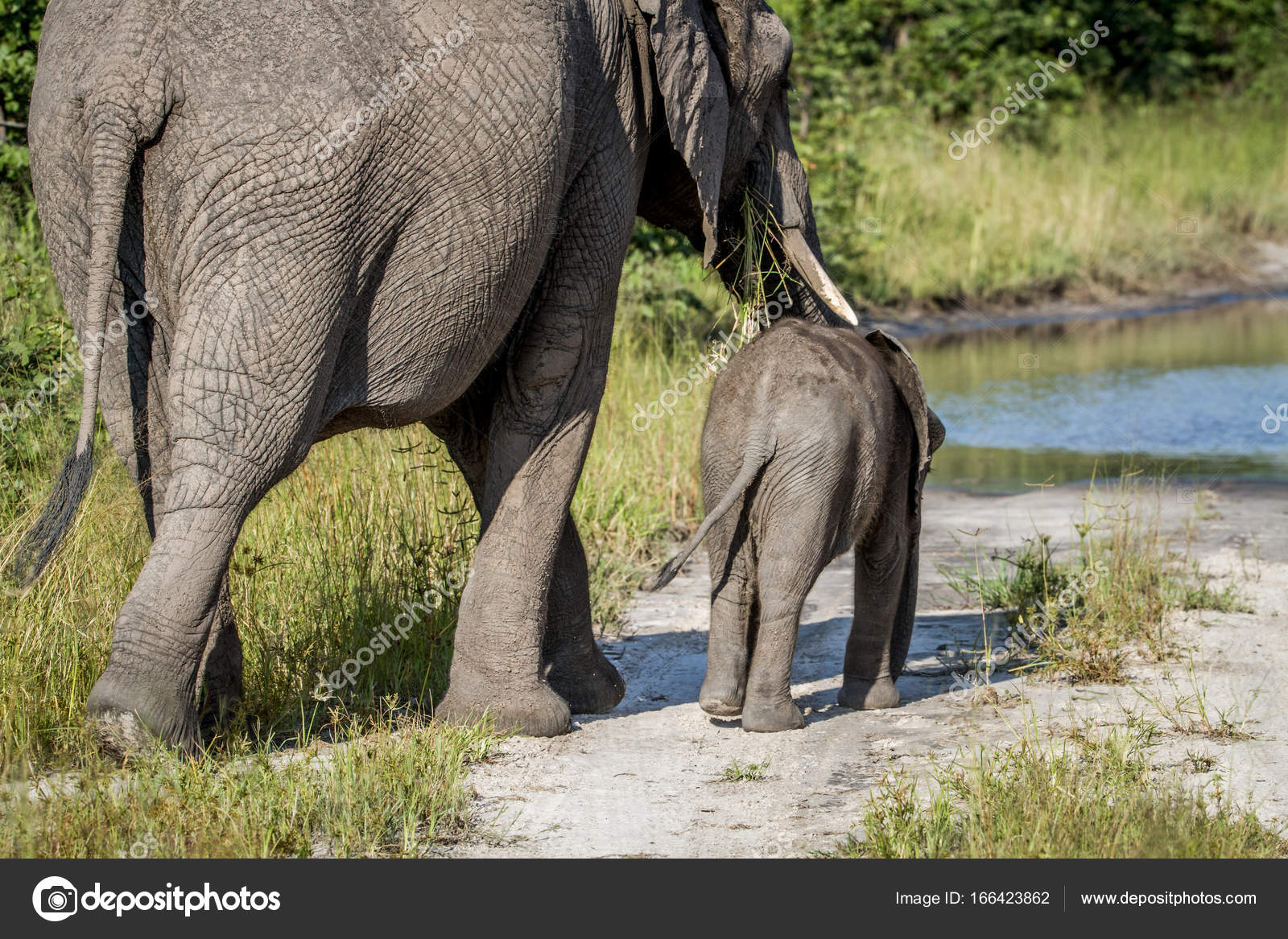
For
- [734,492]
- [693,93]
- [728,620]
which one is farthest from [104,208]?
[728,620]

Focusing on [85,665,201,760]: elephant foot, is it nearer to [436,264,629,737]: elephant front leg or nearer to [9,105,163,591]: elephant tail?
[9,105,163,591]: elephant tail

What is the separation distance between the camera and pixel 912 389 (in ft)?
18.7

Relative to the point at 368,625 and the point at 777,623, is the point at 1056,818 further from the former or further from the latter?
the point at 368,625

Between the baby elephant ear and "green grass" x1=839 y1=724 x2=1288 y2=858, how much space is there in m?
1.39

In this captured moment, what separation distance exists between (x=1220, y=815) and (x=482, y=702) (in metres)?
2.26

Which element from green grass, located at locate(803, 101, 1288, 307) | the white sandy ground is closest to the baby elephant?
the white sandy ground

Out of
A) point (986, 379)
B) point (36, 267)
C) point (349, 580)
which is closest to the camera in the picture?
point (349, 580)

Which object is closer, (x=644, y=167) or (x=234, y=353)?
(x=234, y=353)

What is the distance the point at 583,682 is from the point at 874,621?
105cm

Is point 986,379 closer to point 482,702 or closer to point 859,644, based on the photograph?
point 859,644

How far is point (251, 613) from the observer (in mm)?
5688

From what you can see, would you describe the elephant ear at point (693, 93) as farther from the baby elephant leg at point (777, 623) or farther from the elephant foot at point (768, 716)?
the elephant foot at point (768, 716)

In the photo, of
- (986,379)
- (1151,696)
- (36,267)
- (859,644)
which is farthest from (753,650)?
(986,379)

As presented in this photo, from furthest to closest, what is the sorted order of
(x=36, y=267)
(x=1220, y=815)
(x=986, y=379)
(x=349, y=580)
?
(x=986, y=379) → (x=36, y=267) → (x=349, y=580) → (x=1220, y=815)
